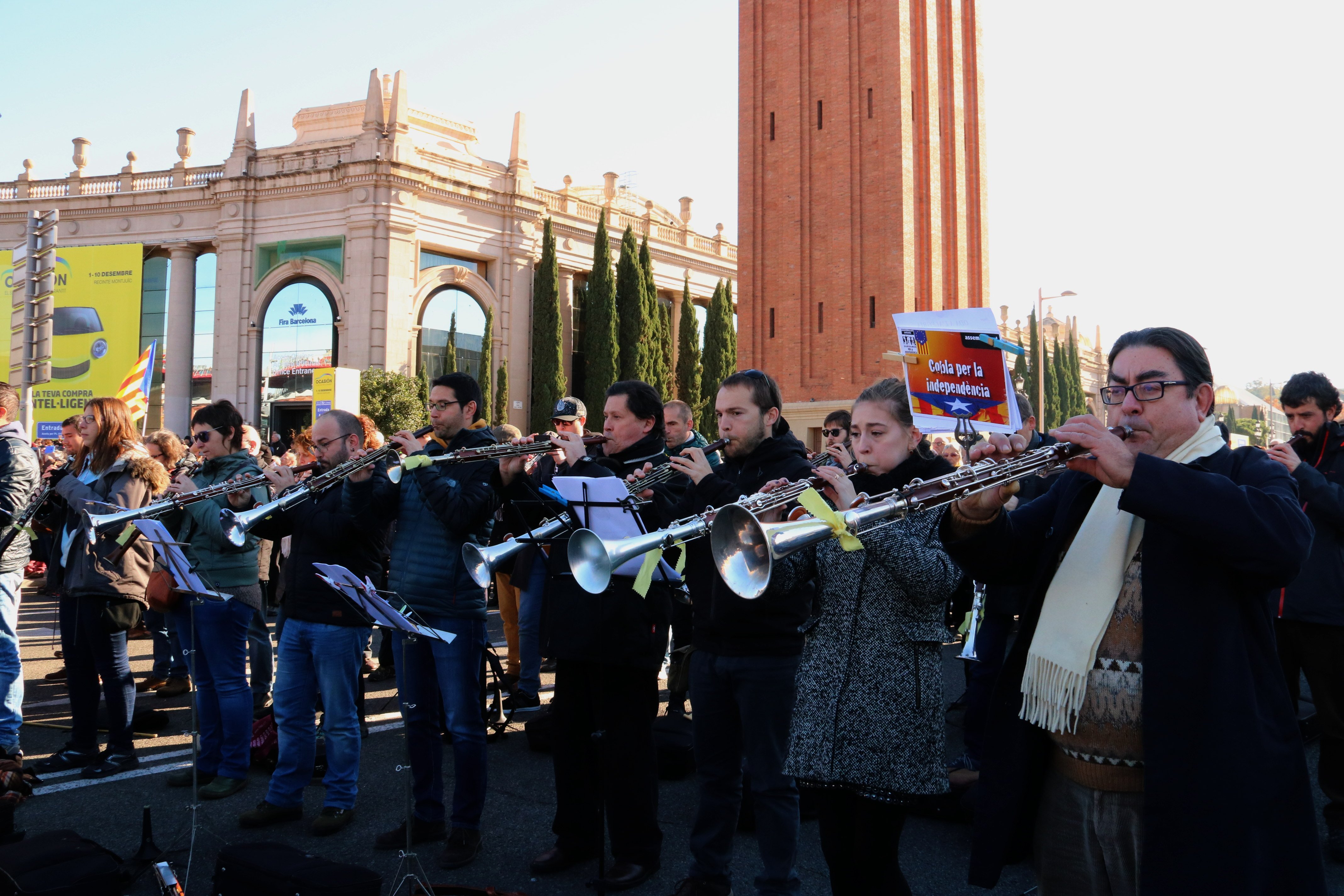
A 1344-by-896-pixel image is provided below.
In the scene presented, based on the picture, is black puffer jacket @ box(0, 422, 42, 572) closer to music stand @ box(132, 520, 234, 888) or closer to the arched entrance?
music stand @ box(132, 520, 234, 888)

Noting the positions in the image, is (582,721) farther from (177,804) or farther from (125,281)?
(125,281)

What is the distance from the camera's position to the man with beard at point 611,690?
4.21 m

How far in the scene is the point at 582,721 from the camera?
4.43 metres

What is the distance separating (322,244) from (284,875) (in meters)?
33.6

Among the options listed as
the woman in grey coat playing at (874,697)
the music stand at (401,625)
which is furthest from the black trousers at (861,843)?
the music stand at (401,625)

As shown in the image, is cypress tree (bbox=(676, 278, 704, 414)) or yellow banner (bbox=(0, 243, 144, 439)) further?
cypress tree (bbox=(676, 278, 704, 414))

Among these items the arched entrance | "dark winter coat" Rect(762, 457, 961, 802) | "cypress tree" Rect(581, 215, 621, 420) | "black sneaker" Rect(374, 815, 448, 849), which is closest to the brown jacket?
"black sneaker" Rect(374, 815, 448, 849)

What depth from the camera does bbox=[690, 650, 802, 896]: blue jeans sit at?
11.5 feet

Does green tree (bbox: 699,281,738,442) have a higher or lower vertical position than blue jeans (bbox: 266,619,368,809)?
higher

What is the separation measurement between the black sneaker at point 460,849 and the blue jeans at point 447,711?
32mm

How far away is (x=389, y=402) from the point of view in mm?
30781

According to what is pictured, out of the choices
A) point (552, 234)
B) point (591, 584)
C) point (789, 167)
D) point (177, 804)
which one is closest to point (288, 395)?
point (552, 234)

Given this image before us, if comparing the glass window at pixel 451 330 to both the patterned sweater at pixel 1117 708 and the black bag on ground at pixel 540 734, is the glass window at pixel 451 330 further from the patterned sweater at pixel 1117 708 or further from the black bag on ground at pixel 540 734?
the patterned sweater at pixel 1117 708

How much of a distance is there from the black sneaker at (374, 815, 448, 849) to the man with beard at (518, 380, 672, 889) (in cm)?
62
